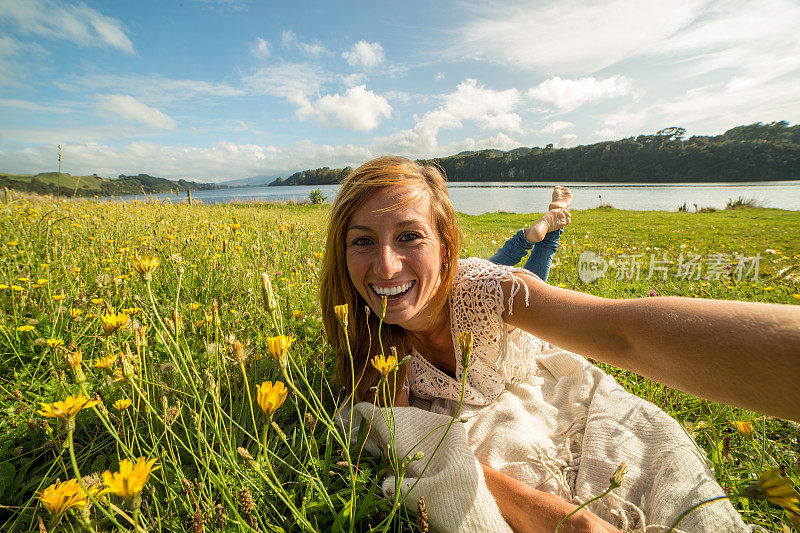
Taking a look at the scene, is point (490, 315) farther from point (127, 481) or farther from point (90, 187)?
point (90, 187)

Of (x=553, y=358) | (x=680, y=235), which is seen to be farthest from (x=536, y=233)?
(x=680, y=235)

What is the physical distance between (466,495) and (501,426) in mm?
642

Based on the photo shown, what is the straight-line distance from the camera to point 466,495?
119 centimetres

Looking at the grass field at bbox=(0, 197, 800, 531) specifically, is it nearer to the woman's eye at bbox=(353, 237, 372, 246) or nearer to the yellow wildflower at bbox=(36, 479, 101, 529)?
the yellow wildflower at bbox=(36, 479, 101, 529)

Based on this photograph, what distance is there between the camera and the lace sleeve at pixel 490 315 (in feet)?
5.41

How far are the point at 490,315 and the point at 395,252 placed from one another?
0.56 m

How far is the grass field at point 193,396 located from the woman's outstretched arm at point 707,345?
0.65m

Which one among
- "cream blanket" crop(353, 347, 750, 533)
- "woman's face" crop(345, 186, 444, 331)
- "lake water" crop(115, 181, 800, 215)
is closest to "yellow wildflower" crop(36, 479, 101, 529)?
"cream blanket" crop(353, 347, 750, 533)

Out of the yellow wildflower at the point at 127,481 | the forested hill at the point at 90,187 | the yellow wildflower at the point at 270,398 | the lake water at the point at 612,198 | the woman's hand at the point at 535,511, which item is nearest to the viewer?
the yellow wildflower at the point at 127,481

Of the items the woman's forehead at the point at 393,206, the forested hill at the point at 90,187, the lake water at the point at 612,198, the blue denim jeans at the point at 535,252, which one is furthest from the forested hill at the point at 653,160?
the woman's forehead at the point at 393,206

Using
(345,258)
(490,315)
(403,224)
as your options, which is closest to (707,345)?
(490,315)

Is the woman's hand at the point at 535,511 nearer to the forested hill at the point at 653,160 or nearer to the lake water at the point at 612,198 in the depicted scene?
the lake water at the point at 612,198

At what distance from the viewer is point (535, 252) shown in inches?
140

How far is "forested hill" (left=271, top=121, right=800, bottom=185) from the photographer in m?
45.9
